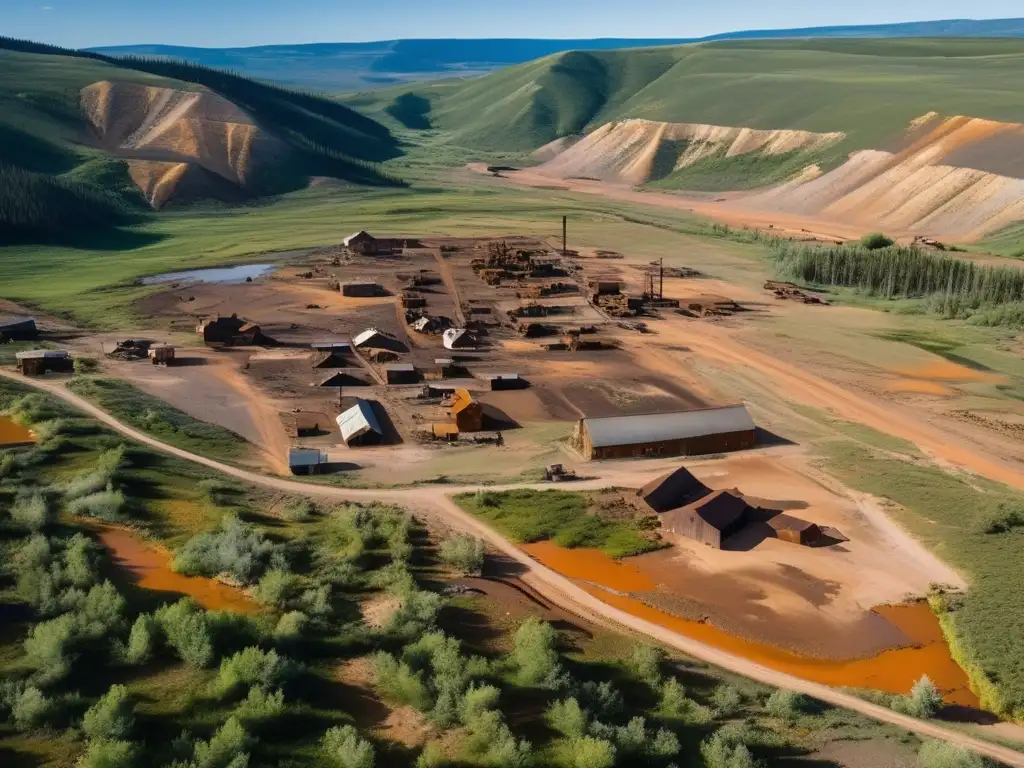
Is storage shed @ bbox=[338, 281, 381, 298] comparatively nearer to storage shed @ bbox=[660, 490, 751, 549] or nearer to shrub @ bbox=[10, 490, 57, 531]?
storage shed @ bbox=[660, 490, 751, 549]

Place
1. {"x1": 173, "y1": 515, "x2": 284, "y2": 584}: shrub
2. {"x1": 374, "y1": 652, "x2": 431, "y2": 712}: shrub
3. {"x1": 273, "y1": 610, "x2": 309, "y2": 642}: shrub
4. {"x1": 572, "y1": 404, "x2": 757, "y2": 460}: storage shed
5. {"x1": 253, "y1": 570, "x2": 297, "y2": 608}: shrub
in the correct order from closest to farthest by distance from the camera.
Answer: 1. {"x1": 374, "y1": 652, "x2": 431, "y2": 712}: shrub
2. {"x1": 273, "y1": 610, "x2": 309, "y2": 642}: shrub
3. {"x1": 253, "y1": 570, "x2": 297, "y2": 608}: shrub
4. {"x1": 173, "y1": 515, "x2": 284, "y2": 584}: shrub
5. {"x1": 572, "y1": 404, "x2": 757, "y2": 460}: storage shed

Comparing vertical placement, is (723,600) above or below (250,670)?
below

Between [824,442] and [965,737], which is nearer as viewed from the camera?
[965,737]

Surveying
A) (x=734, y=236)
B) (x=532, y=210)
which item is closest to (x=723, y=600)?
(x=734, y=236)

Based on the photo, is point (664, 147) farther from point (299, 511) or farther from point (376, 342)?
point (299, 511)

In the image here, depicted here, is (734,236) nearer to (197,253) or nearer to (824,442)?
(197,253)

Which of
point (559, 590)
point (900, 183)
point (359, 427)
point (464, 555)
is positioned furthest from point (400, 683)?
point (900, 183)

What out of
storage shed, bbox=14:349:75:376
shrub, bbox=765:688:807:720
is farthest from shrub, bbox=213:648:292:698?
storage shed, bbox=14:349:75:376
